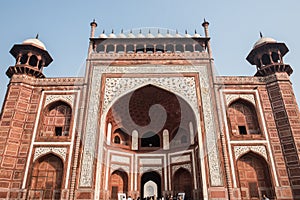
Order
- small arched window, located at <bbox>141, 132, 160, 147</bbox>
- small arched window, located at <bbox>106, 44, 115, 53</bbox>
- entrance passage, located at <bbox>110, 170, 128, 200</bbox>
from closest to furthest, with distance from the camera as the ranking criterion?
entrance passage, located at <bbox>110, 170, 128, 200</bbox>
small arched window, located at <bbox>106, 44, 115, 53</bbox>
small arched window, located at <bbox>141, 132, 160, 147</bbox>

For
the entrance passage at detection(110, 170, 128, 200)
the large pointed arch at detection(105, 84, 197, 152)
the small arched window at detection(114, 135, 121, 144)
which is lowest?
the entrance passage at detection(110, 170, 128, 200)

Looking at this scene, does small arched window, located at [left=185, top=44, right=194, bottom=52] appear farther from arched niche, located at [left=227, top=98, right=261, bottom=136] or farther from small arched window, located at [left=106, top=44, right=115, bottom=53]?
small arched window, located at [left=106, top=44, right=115, bottom=53]

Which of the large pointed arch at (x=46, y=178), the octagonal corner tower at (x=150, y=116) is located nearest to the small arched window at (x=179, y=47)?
the octagonal corner tower at (x=150, y=116)

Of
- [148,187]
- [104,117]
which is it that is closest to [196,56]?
[104,117]

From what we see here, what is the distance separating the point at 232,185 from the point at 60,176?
789cm

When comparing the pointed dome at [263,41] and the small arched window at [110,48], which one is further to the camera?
the small arched window at [110,48]

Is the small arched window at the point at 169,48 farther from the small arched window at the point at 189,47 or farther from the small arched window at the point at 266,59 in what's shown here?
the small arched window at the point at 266,59

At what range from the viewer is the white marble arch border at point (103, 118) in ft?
36.8

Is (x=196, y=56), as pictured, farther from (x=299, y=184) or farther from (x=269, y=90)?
(x=299, y=184)

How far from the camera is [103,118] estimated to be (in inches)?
492

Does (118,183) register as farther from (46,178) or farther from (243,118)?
(243,118)

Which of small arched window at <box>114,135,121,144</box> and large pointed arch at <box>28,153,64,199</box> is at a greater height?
small arched window at <box>114,135,121,144</box>

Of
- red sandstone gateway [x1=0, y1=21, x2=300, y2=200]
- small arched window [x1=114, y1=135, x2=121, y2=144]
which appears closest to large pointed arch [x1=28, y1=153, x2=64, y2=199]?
red sandstone gateway [x1=0, y1=21, x2=300, y2=200]

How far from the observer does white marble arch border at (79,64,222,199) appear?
11.2 metres
